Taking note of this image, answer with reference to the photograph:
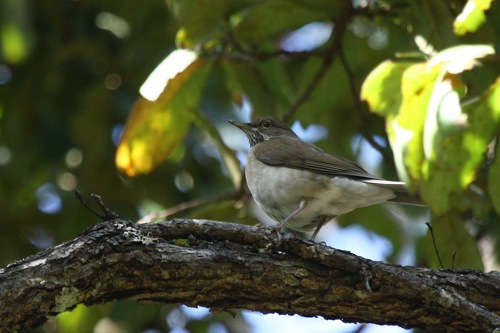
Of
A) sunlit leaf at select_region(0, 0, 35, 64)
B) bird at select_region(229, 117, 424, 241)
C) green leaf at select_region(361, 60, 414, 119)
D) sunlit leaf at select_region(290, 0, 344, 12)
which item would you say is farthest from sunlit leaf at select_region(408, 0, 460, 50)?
sunlit leaf at select_region(0, 0, 35, 64)

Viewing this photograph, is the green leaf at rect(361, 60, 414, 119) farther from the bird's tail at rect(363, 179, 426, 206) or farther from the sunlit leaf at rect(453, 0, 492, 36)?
the bird's tail at rect(363, 179, 426, 206)

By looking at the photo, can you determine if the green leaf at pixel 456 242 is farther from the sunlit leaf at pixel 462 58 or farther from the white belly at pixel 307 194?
Answer: the sunlit leaf at pixel 462 58

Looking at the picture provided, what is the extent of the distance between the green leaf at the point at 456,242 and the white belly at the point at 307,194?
65 centimetres

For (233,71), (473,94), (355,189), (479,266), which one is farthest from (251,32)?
(479,266)

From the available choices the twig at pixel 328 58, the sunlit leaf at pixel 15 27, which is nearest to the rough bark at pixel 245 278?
the twig at pixel 328 58

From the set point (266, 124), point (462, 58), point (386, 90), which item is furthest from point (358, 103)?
point (462, 58)

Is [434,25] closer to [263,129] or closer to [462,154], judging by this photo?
[462,154]

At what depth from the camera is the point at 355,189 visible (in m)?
6.14

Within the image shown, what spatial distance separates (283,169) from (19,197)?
138 inches

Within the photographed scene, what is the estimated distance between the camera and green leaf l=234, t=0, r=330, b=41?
589 cm

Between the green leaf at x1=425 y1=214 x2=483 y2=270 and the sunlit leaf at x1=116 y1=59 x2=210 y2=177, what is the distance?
1.97 metres

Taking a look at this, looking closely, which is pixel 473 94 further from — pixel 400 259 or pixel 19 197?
pixel 19 197

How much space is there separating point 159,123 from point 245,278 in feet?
6.88

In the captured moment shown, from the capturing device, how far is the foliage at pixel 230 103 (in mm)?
4223
